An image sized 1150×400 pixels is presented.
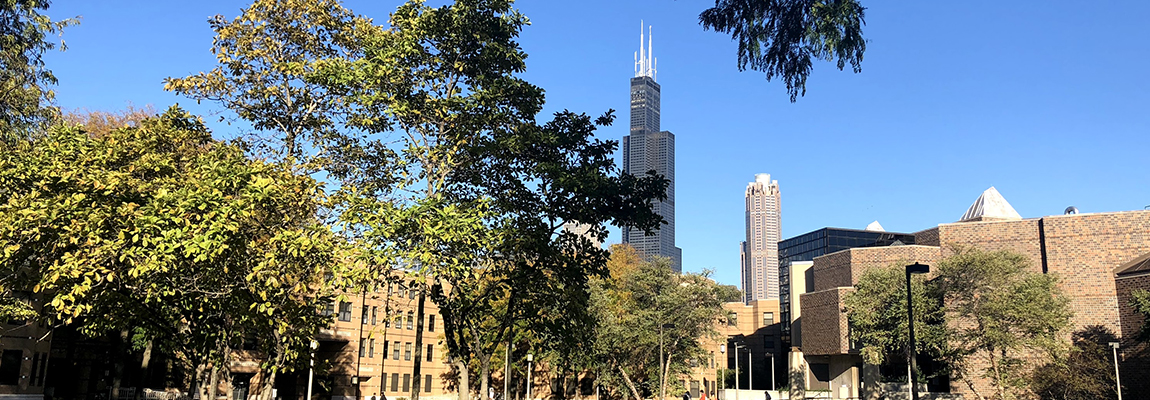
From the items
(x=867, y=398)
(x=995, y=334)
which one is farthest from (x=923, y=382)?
(x=995, y=334)

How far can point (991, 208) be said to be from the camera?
8388cm

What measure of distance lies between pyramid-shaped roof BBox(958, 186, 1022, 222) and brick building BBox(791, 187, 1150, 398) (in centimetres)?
1674

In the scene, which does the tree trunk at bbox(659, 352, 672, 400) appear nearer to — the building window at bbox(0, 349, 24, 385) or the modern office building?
the building window at bbox(0, 349, 24, 385)

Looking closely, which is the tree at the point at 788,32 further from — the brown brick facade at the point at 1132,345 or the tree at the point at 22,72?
the brown brick facade at the point at 1132,345

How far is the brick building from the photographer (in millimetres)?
58438

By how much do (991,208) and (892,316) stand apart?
4015 cm

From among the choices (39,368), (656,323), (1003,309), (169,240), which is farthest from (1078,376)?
(39,368)

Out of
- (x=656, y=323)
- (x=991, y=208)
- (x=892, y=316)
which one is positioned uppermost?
(x=991, y=208)

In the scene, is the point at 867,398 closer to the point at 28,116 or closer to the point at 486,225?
the point at 486,225

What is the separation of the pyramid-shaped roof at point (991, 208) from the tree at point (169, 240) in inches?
3087

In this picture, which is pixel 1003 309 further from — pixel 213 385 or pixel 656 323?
pixel 213 385

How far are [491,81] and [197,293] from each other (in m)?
9.38

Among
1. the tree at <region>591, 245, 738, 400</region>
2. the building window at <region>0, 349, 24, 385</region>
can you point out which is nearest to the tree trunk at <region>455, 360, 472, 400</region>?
the building window at <region>0, 349, 24, 385</region>

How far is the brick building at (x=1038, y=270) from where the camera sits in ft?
192
